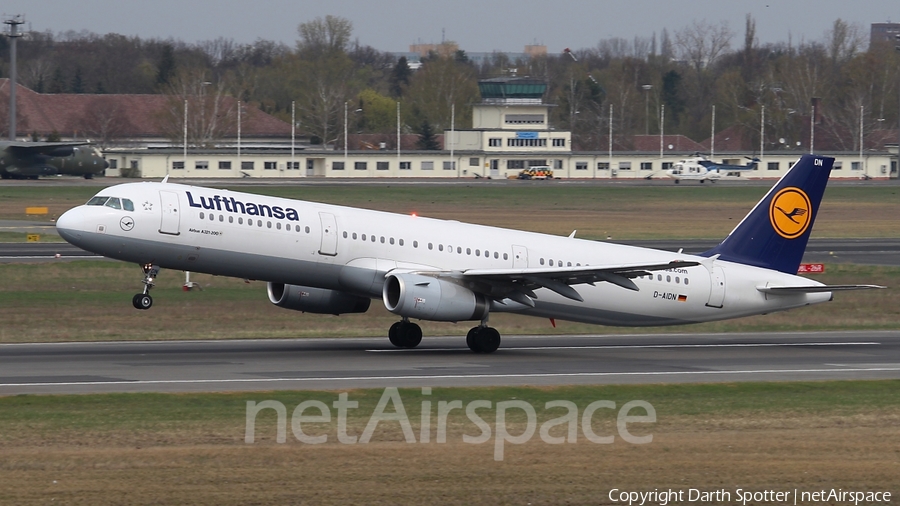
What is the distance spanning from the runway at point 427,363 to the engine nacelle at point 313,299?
1072mm

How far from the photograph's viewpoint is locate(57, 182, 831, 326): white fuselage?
2953cm

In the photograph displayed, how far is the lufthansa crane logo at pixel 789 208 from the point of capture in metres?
35.4

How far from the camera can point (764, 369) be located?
2883 cm

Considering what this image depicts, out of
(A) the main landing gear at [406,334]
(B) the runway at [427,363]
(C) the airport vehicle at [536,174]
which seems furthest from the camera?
(C) the airport vehicle at [536,174]

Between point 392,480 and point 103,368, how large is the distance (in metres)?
12.7

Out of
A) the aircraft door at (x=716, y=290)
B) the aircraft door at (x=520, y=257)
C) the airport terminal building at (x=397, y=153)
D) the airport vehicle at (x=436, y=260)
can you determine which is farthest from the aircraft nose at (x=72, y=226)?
the airport terminal building at (x=397, y=153)

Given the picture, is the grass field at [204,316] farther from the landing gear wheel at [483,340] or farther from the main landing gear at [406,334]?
the landing gear wheel at [483,340]

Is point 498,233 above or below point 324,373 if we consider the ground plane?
above

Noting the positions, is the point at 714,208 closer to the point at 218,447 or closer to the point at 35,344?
the point at 35,344

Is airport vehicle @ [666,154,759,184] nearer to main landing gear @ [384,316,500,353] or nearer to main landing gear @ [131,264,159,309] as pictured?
main landing gear @ [384,316,500,353]

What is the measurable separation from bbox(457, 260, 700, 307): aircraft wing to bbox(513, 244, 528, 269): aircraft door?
1.07m

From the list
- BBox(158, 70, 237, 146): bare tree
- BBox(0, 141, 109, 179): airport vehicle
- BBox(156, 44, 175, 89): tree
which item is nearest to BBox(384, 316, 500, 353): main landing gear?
BBox(0, 141, 109, 179): airport vehicle

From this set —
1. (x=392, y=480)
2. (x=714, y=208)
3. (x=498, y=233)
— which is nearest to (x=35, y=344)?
(x=498, y=233)

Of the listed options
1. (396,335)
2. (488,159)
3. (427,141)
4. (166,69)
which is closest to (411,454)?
(396,335)
